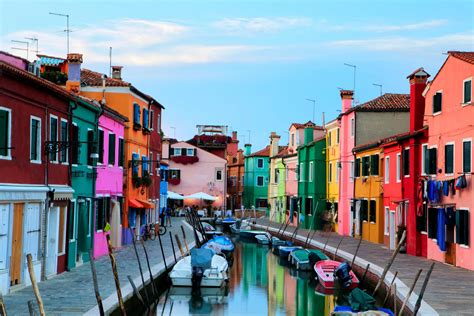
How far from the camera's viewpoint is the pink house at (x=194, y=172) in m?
79.8

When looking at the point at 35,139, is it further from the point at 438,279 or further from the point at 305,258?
the point at 305,258

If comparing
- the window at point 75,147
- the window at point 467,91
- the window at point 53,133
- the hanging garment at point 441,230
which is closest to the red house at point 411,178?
the hanging garment at point 441,230

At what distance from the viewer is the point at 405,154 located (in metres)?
34.0

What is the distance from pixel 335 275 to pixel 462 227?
203 inches

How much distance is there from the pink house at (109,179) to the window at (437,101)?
43.5ft

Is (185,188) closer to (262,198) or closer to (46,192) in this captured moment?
(262,198)

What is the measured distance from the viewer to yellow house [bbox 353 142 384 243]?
3950cm

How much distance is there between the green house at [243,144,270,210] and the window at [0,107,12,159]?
6665cm

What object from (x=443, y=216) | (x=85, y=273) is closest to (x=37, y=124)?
Answer: (x=85, y=273)

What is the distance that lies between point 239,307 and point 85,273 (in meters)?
5.21

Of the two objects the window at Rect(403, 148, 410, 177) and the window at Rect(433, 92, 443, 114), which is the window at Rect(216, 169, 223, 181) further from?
the window at Rect(433, 92, 443, 114)

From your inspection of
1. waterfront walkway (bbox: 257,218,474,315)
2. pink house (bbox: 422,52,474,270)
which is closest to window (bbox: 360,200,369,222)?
waterfront walkway (bbox: 257,218,474,315)

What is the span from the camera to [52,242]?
22609 mm

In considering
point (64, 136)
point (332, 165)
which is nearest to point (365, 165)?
point (332, 165)
